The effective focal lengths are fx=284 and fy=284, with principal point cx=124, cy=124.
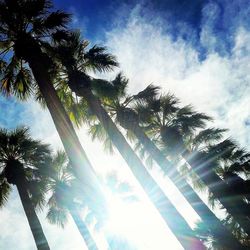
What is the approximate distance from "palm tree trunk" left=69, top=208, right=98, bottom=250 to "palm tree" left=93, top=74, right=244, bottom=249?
534 cm

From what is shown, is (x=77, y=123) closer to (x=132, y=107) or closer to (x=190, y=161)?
(x=132, y=107)

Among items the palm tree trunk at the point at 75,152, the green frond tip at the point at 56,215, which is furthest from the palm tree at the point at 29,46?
the green frond tip at the point at 56,215

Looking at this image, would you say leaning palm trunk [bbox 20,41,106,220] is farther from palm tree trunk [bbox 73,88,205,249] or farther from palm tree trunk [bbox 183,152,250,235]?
palm tree trunk [bbox 183,152,250,235]

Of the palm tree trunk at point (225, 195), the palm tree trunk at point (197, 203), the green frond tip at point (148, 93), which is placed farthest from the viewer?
the green frond tip at point (148, 93)

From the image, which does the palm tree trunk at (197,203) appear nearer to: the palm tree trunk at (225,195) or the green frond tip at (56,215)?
the palm tree trunk at (225,195)

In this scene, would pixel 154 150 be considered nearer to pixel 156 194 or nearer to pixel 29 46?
pixel 156 194

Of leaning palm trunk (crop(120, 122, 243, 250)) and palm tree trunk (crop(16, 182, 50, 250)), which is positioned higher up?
palm tree trunk (crop(16, 182, 50, 250))

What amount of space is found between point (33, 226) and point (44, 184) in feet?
10.3

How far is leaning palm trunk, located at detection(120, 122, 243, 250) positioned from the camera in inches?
350

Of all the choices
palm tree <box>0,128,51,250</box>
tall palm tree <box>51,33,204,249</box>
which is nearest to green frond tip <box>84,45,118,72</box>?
tall palm tree <box>51,33,204,249</box>

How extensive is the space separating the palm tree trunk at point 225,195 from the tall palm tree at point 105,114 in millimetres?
4164

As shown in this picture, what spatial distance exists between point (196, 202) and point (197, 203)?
6cm

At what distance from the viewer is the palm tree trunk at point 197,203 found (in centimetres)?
887

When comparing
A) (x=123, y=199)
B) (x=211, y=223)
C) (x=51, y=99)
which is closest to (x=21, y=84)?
(x=51, y=99)
